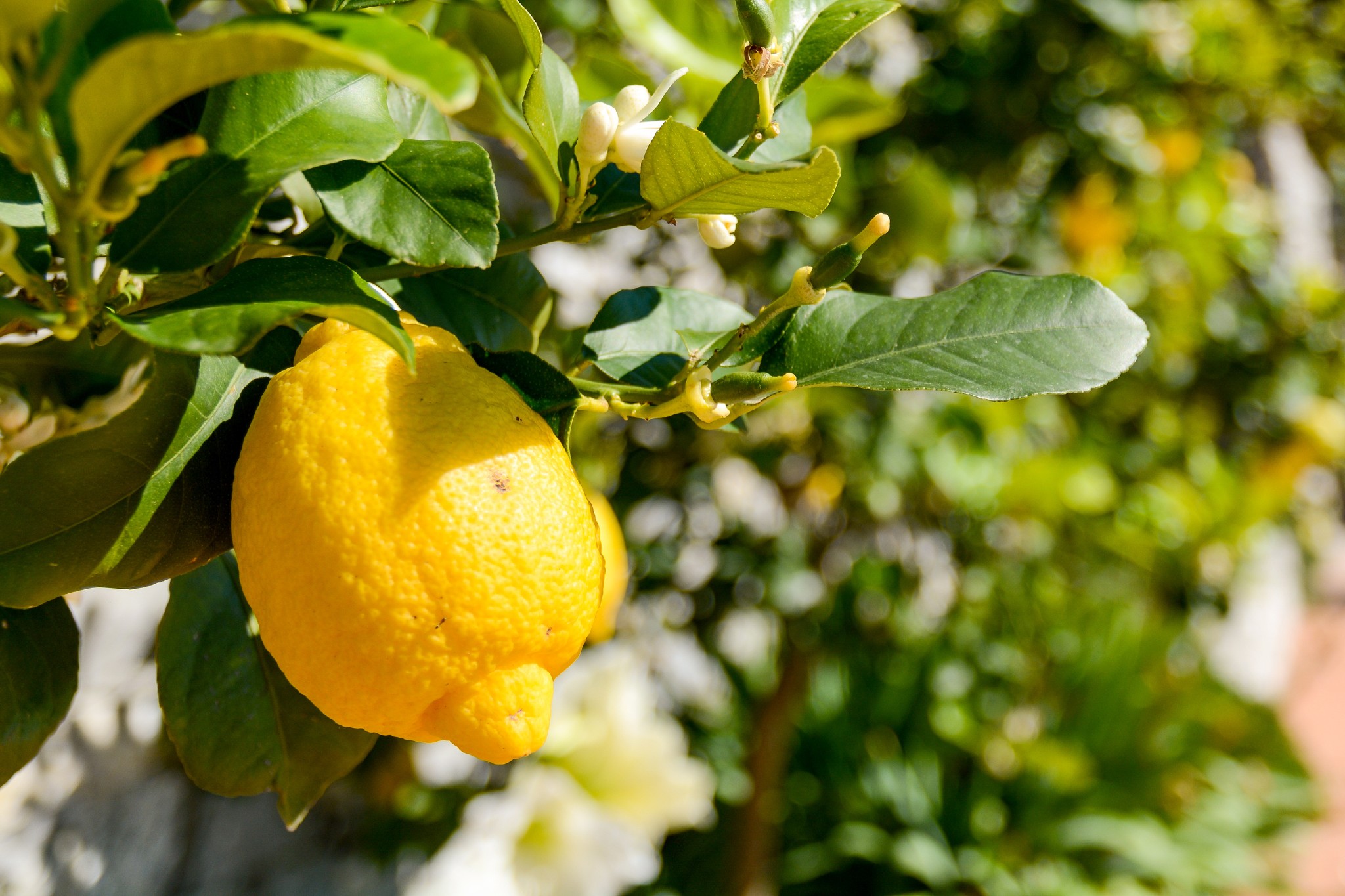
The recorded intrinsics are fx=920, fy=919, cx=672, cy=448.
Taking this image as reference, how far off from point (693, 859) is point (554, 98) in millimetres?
1831

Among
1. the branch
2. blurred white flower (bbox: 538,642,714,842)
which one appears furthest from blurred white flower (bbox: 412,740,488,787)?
the branch

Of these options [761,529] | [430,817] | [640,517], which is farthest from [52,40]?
[761,529]

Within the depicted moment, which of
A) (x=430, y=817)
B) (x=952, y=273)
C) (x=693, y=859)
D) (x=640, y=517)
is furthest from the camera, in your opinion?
(x=693, y=859)

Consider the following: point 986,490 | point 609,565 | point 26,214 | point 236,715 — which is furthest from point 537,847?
point 26,214

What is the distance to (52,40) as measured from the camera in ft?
0.75

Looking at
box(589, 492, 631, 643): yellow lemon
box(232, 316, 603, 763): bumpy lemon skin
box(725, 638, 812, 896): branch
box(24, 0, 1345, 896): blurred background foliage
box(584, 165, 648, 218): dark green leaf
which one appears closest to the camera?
box(232, 316, 603, 763): bumpy lemon skin

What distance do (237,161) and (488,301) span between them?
0.18 m

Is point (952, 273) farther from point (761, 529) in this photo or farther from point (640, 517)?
point (640, 517)

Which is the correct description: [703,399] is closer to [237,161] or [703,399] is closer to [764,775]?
[237,161]

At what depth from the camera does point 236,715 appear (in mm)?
423

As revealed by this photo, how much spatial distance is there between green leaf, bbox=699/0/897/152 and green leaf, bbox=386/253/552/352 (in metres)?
0.14

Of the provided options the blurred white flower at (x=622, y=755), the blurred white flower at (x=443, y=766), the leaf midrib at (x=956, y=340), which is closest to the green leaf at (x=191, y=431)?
the leaf midrib at (x=956, y=340)

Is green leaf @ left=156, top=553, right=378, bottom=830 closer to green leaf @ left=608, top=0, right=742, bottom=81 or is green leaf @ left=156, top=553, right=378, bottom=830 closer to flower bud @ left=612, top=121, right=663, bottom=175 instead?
flower bud @ left=612, top=121, right=663, bottom=175

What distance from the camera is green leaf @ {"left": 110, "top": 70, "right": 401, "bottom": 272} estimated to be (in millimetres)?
301
